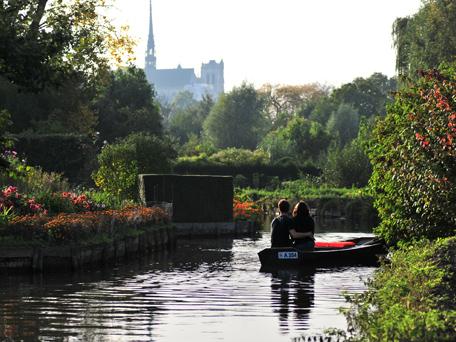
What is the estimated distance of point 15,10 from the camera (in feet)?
54.3

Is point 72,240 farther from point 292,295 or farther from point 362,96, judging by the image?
point 362,96

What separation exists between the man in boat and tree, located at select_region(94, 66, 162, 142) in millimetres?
38510

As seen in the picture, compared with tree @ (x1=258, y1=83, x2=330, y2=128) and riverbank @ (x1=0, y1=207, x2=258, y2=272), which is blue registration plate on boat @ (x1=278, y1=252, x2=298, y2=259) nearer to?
riverbank @ (x1=0, y1=207, x2=258, y2=272)

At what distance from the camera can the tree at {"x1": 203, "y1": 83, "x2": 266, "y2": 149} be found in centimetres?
12950

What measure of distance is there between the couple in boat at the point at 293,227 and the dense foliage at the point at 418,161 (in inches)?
118

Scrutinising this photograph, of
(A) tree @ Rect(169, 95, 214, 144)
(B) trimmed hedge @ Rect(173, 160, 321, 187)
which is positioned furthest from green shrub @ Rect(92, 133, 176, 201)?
(A) tree @ Rect(169, 95, 214, 144)

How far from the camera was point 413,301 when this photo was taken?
12.6 m

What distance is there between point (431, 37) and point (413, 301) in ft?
182

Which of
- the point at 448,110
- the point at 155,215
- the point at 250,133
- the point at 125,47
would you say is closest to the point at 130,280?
the point at 448,110

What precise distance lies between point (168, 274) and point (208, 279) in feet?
5.35

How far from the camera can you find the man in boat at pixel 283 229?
88.2ft

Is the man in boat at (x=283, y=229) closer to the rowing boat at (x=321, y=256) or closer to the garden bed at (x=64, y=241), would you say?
the rowing boat at (x=321, y=256)

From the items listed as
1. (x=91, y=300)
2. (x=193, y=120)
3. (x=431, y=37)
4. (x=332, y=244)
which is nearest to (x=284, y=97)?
(x=193, y=120)

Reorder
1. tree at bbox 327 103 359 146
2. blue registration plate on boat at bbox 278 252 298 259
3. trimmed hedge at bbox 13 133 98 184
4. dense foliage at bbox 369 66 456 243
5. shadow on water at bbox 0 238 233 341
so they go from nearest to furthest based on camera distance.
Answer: shadow on water at bbox 0 238 233 341
dense foliage at bbox 369 66 456 243
blue registration plate on boat at bbox 278 252 298 259
trimmed hedge at bbox 13 133 98 184
tree at bbox 327 103 359 146
